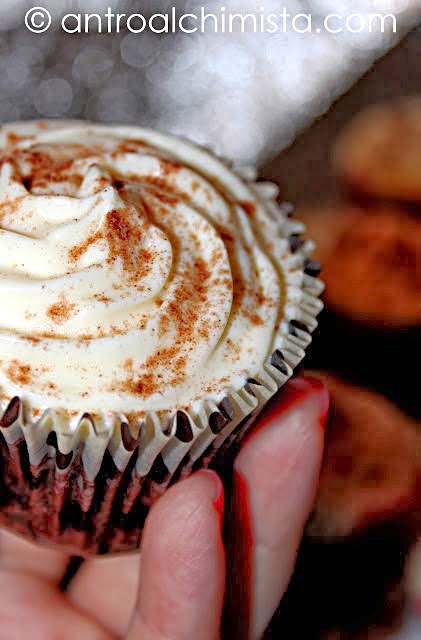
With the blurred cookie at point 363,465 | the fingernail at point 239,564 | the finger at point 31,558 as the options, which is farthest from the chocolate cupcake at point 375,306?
the finger at point 31,558

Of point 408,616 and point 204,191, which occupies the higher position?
point 204,191

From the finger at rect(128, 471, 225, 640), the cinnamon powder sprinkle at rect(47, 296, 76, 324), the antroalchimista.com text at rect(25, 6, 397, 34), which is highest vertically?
the antroalchimista.com text at rect(25, 6, 397, 34)

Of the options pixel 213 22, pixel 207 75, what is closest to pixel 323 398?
pixel 207 75

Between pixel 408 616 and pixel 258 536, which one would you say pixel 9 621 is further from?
pixel 408 616

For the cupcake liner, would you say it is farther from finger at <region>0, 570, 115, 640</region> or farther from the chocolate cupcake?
the chocolate cupcake

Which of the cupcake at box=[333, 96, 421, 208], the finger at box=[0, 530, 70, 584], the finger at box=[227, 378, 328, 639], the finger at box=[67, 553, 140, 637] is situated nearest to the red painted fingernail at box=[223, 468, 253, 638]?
the finger at box=[227, 378, 328, 639]

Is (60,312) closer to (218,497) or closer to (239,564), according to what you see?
(218,497)

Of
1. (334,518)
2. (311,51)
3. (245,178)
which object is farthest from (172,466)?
(311,51)
